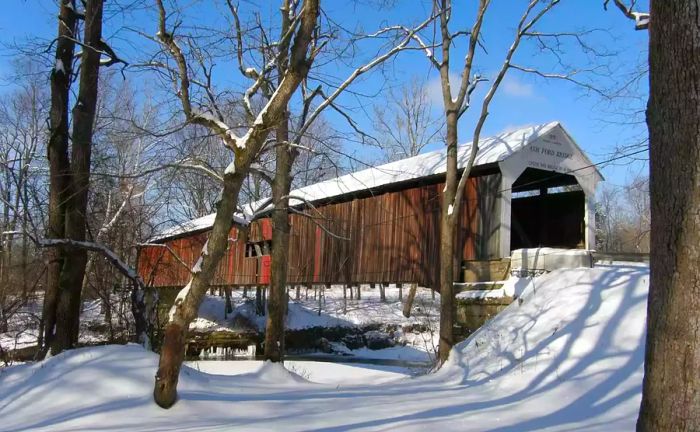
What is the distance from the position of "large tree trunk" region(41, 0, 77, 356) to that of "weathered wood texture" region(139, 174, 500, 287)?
2673mm

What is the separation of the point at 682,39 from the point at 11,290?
576 inches

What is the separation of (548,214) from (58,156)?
1136cm

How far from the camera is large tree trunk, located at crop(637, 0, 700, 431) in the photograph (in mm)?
2658

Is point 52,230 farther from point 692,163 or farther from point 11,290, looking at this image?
point 692,163

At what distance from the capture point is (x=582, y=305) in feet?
30.7

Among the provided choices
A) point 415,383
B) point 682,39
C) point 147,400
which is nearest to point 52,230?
point 147,400

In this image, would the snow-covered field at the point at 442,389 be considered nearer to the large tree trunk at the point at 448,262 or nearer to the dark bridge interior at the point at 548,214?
the large tree trunk at the point at 448,262

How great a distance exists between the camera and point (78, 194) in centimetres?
891

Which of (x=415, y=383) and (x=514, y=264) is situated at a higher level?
(x=514, y=264)

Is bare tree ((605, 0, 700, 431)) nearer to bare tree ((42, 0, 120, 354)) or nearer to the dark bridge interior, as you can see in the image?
bare tree ((42, 0, 120, 354))

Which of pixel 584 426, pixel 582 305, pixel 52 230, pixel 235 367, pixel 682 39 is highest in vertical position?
pixel 682 39

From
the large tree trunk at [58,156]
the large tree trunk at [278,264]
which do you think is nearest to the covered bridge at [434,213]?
the large tree trunk at [278,264]

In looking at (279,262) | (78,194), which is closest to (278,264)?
(279,262)

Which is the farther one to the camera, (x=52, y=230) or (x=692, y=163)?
(x=52, y=230)
